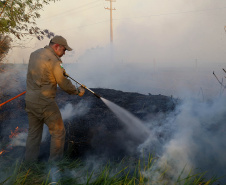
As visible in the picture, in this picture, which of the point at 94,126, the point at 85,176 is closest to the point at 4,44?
the point at 94,126

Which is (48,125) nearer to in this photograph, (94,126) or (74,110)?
(94,126)

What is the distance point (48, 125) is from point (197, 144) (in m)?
2.31

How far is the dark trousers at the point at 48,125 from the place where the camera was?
3.67 m

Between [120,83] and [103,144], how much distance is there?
1374 centimetres

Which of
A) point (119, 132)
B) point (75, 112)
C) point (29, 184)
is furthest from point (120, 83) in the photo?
point (29, 184)

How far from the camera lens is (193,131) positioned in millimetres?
3670

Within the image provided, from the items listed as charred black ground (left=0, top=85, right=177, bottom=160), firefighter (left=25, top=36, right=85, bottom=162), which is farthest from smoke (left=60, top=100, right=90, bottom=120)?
firefighter (left=25, top=36, right=85, bottom=162)

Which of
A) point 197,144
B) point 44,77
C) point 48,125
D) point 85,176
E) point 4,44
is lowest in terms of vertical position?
point 85,176

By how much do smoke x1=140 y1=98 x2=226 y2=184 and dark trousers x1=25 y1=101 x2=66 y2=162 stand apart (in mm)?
1412

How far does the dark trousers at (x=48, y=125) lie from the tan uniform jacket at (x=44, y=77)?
11 cm

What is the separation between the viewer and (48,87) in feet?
11.9

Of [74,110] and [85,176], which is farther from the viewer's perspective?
[74,110]

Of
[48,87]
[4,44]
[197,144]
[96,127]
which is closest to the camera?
[197,144]

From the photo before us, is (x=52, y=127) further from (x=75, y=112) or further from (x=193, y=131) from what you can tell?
(x=75, y=112)
